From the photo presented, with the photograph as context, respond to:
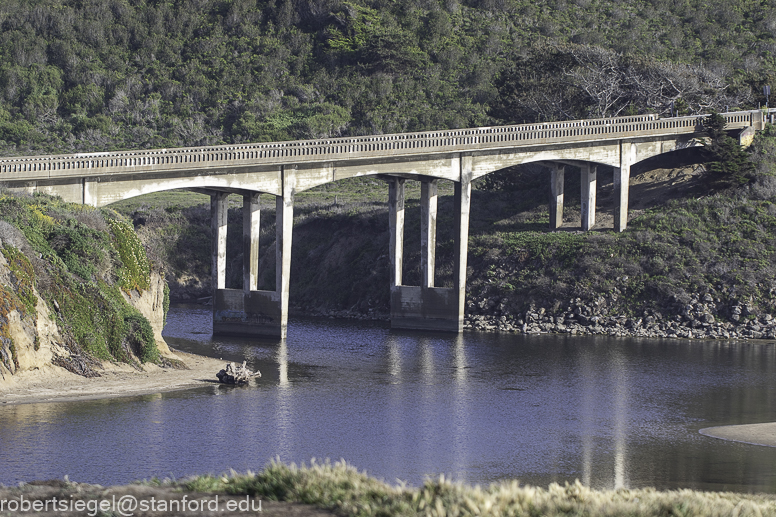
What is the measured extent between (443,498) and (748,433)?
2471 cm

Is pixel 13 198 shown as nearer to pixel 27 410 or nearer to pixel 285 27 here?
pixel 27 410

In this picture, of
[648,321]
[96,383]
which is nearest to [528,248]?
[648,321]

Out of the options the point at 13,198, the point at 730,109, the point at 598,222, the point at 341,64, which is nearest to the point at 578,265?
the point at 598,222

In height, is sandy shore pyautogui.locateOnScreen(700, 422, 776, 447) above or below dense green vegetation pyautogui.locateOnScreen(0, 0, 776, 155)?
below

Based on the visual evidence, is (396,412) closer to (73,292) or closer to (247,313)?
(73,292)

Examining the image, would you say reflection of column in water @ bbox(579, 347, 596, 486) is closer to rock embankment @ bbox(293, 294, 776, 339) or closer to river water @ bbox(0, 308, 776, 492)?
river water @ bbox(0, 308, 776, 492)

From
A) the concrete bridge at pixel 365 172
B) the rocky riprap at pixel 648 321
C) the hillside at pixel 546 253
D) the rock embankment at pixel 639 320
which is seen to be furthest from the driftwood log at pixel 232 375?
the hillside at pixel 546 253

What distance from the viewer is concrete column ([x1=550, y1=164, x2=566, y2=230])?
3465 inches

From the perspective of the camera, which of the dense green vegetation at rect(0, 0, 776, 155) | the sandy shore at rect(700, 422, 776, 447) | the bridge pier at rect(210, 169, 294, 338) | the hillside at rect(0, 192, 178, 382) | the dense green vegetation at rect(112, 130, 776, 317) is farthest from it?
the dense green vegetation at rect(0, 0, 776, 155)

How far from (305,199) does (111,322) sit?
59.8 meters

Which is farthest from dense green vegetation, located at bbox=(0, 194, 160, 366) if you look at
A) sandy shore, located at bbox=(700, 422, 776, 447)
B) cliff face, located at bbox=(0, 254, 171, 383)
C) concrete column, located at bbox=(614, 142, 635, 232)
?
concrete column, located at bbox=(614, 142, 635, 232)

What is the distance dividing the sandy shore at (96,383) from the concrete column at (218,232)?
21.6m

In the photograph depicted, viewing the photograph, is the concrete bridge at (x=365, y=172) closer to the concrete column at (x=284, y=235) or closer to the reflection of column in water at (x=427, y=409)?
the concrete column at (x=284, y=235)

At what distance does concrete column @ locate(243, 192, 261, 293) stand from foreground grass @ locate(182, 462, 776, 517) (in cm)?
4880
